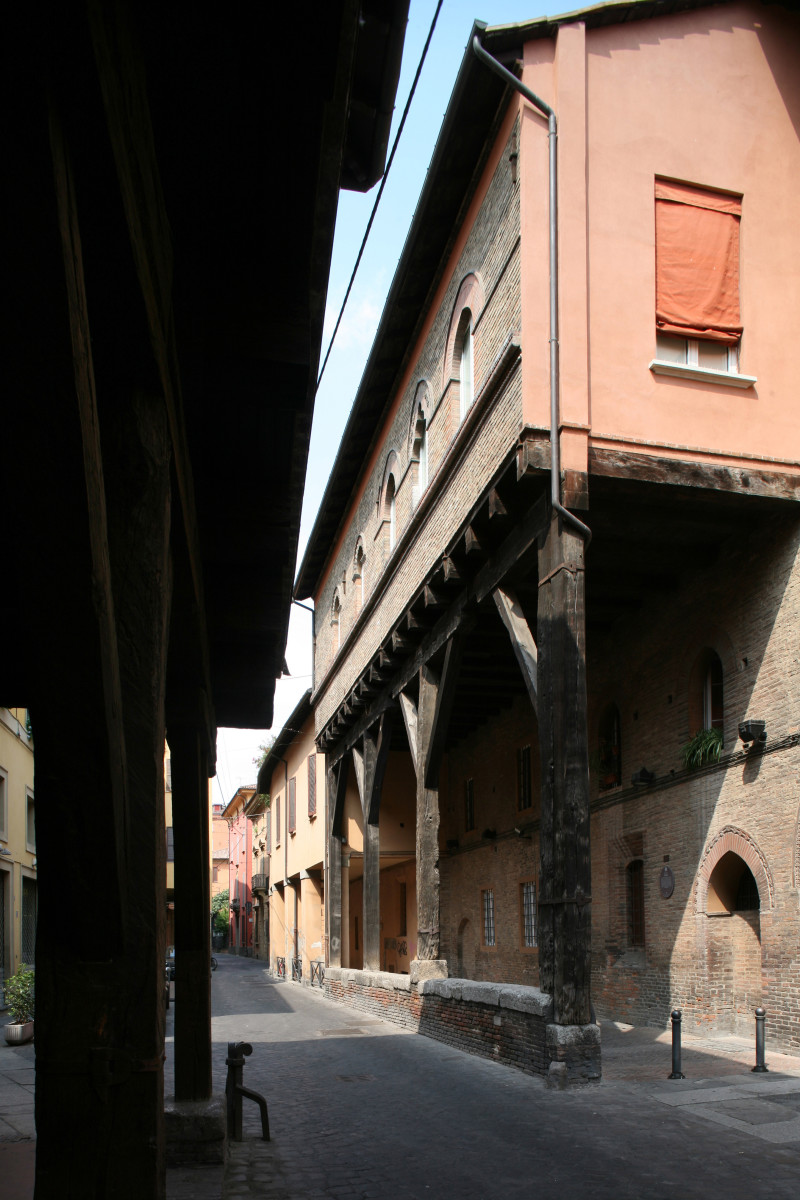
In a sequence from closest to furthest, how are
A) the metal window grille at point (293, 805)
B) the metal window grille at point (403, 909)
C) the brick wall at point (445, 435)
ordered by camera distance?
the brick wall at point (445, 435), the metal window grille at point (403, 909), the metal window grille at point (293, 805)

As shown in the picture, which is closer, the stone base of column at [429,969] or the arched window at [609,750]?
the stone base of column at [429,969]

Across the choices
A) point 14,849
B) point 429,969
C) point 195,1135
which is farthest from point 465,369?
point 14,849

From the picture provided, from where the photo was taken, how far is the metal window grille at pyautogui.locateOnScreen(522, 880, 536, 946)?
65.7 feet

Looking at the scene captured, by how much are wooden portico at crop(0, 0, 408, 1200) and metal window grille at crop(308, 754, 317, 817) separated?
86.4 feet

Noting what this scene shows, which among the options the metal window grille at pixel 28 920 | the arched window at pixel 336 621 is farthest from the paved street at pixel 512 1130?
the arched window at pixel 336 621

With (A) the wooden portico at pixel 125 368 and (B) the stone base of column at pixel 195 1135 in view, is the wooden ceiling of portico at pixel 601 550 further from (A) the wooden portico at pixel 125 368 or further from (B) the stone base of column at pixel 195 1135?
(A) the wooden portico at pixel 125 368

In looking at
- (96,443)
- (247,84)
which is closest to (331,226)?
(247,84)

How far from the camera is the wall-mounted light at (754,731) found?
11875mm

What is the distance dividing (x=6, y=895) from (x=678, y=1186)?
1689 cm

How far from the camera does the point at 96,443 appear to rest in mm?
1857

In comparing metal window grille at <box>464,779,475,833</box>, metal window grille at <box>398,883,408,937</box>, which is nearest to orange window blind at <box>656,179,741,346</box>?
metal window grille at <box>464,779,475,833</box>

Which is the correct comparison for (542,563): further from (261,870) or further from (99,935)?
(261,870)

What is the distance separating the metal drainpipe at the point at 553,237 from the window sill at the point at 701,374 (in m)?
1.25

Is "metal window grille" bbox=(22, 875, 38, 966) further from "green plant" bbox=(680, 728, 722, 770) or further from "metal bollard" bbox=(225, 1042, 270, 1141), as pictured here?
Answer: "metal bollard" bbox=(225, 1042, 270, 1141)
